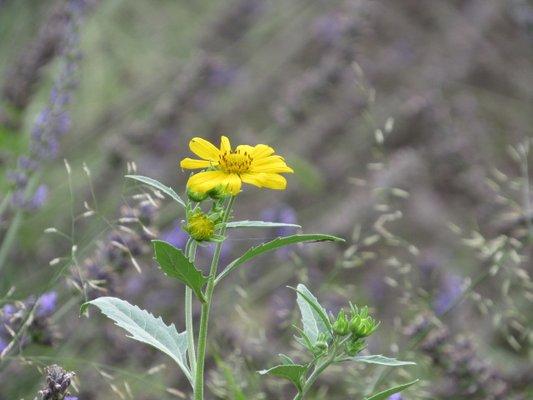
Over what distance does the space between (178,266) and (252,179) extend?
0.13m

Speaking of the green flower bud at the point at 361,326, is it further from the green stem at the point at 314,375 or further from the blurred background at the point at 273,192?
the blurred background at the point at 273,192

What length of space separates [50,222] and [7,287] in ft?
3.10

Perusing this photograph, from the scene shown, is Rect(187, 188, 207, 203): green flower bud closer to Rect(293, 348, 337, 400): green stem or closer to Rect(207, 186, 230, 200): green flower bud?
Rect(207, 186, 230, 200): green flower bud

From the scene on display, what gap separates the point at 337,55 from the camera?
293cm

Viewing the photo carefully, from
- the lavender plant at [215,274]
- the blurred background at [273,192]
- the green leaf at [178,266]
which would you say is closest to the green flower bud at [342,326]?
the lavender plant at [215,274]

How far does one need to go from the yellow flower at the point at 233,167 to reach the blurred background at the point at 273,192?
0.63ft

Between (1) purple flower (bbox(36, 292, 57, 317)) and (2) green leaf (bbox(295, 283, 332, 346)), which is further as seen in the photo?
(1) purple flower (bbox(36, 292, 57, 317))

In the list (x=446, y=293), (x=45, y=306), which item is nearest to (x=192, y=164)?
(x=45, y=306)

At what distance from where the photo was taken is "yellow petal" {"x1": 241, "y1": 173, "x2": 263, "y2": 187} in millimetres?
1064

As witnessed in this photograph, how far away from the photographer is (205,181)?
1.10m

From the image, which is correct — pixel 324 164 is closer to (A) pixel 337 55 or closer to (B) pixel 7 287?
(A) pixel 337 55

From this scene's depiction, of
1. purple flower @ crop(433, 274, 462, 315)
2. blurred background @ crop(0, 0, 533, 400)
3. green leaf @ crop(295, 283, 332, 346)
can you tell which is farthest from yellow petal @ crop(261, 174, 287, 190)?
purple flower @ crop(433, 274, 462, 315)

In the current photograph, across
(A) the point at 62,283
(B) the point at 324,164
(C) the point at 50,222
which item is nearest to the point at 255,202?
(B) the point at 324,164

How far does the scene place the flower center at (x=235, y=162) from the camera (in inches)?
44.0
